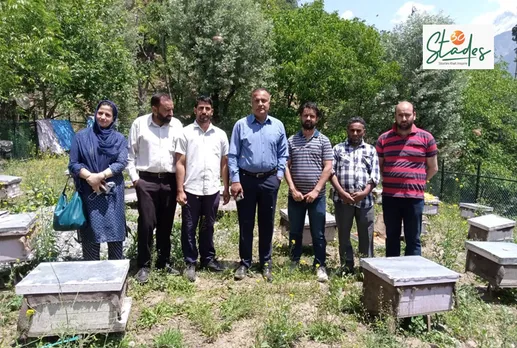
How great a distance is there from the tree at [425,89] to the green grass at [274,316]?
15207 mm

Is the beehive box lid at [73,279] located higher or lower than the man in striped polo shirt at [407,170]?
lower

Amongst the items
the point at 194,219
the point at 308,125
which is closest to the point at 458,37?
the point at 308,125

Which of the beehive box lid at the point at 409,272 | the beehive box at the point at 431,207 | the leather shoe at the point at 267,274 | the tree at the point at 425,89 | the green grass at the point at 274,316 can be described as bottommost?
the green grass at the point at 274,316

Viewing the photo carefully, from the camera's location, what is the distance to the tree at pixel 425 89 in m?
18.5

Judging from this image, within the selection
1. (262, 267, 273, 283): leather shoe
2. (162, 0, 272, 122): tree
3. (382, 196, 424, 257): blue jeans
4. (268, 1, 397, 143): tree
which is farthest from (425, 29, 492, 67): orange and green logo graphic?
(262, 267, 273, 283): leather shoe

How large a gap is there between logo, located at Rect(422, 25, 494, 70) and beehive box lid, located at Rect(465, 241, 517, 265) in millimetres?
10079

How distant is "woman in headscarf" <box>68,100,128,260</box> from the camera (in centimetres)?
388

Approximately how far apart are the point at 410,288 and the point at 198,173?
2.39 m

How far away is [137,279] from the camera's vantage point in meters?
4.23

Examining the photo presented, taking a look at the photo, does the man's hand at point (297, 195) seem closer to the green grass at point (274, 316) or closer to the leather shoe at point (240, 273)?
the green grass at point (274, 316)

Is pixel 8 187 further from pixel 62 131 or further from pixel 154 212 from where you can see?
pixel 62 131

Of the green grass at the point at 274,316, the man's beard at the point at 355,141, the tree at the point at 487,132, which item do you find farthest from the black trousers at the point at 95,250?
the tree at the point at 487,132

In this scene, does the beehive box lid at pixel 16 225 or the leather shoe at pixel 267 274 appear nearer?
the beehive box lid at pixel 16 225

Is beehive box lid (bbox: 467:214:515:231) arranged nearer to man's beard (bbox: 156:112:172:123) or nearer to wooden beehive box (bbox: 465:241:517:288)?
wooden beehive box (bbox: 465:241:517:288)
